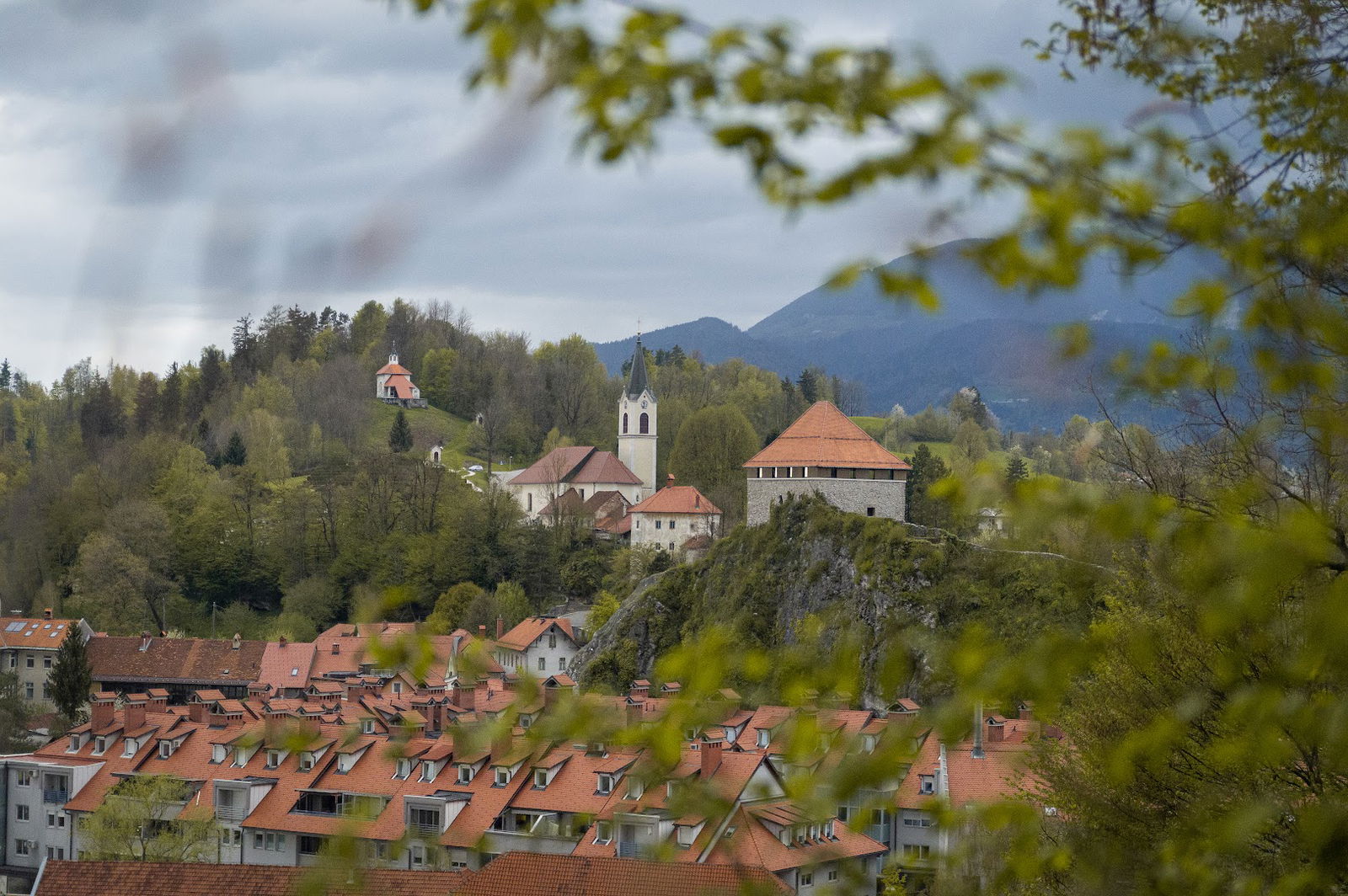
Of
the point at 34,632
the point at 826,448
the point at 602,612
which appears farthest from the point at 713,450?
the point at 34,632

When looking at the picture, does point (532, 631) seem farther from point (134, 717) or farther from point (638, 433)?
point (638, 433)

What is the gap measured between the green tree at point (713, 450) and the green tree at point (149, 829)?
3481 centimetres

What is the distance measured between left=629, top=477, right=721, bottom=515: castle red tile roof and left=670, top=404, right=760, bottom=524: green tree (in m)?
5.75

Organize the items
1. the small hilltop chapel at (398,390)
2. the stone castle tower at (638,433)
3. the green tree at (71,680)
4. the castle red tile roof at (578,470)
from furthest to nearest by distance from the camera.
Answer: the small hilltop chapel at (398,390) → the stone castle tower at (638,433) → the castle red tile roof at (578,470) → the green tree at (71,680)

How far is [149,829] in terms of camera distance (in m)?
26.7

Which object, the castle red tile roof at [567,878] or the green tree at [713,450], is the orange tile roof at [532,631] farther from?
the castle red tile roof at [567,878]

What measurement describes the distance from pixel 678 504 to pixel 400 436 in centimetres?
2749

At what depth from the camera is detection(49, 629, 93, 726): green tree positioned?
41.4 meters

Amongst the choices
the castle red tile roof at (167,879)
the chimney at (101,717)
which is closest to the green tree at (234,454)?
the chimney at (101,717)

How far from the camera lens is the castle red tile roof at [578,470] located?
6538 centimetres

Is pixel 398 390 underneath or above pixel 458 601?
above

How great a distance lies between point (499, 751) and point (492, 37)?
167 centimetres

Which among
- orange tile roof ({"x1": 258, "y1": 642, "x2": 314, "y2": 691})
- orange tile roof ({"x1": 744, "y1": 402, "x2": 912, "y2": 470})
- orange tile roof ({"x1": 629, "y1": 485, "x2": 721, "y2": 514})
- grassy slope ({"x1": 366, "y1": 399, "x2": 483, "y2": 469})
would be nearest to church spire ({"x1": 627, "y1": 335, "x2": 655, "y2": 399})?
grassy slope ({"x1": 366, "y1": 399, "x2": 483, "y2": 469})

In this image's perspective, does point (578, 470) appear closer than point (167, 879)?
No
